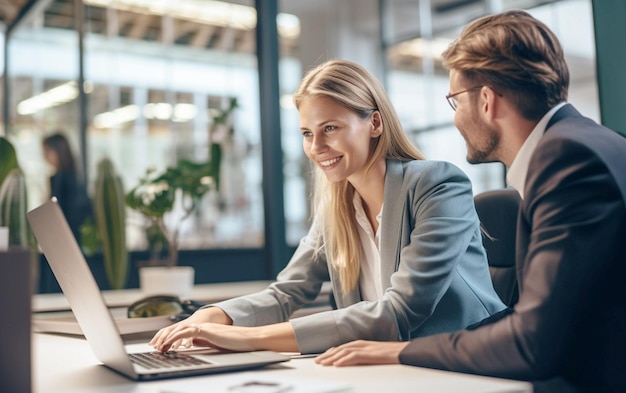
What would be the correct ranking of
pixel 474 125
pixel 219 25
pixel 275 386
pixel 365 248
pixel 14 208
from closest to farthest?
pixel 275 386, pixel 474 125, pixel 365 248, pixel 14 208, pixel 219 25

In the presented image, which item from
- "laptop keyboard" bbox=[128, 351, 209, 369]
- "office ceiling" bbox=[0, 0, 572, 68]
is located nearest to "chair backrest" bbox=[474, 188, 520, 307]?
"laptop keyboard" bbox=[128, 351, 209, 369]

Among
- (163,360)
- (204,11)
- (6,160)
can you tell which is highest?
(204,11)

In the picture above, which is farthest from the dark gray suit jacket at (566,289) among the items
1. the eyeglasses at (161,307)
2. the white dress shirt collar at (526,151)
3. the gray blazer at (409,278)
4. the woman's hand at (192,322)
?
the eyeglasses at (161,307)

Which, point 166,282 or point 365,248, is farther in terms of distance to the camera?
point 166,282

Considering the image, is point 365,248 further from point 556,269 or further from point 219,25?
point 219,25

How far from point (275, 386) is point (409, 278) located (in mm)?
543

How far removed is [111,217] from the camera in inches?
122

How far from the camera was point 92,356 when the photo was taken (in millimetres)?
1403

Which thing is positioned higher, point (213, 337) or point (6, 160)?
point (6, 160)

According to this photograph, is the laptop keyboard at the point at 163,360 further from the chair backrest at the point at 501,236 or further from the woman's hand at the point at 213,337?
the chair backrest at the point at 501,236

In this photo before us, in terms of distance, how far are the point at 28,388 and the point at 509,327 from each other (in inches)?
28.5

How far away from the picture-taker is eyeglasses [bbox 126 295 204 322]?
1.82 m

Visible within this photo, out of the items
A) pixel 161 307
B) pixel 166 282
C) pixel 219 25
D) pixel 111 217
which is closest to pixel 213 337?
pixel 161 307

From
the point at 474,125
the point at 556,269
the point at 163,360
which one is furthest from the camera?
the point at 474,125
